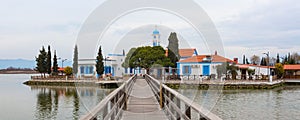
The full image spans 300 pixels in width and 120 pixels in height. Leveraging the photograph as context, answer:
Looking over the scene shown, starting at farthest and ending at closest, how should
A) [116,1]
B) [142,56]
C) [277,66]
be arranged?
[277,66], [142,56], [116,1]

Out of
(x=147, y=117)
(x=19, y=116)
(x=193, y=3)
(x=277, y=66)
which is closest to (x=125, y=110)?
(x=147, y=117)

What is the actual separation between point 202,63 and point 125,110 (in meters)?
29.3

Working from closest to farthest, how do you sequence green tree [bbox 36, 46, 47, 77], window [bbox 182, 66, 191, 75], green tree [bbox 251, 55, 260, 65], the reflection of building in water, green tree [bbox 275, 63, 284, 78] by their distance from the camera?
the reflection of building in water → window [bbox 182, 66, 191, 75] → green tree [bbox 275, 63, 284, 78] → green tree [bbox 36, 46, 47, 77] → green tree [bbox 251, 55, 260, 65]

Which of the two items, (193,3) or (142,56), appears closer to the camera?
(193,3)

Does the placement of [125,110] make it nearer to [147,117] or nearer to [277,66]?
[147,117]

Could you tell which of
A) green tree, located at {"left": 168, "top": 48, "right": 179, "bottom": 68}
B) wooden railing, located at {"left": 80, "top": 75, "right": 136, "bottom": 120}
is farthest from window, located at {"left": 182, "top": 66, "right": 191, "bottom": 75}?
wooden railing, located at {"left": 80, "top": 75, "right": 136, "bottom": 120}

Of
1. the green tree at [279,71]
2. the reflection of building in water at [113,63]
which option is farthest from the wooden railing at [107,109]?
the green tree at [279,71]

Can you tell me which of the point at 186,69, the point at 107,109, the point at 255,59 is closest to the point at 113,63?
the point at 107,109

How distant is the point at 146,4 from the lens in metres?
8.53

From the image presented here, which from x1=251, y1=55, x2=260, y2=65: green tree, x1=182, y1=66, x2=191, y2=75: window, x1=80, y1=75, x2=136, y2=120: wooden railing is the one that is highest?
x1=251, y1=55, x2=260, y2=65: green tree

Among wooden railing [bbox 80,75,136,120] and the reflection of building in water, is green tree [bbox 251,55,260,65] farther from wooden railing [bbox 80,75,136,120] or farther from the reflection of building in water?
wooden railing [bbox 80,75,136,120]

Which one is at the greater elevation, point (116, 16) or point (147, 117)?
point (116, 16)

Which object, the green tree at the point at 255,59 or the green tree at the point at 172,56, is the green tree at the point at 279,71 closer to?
the green tree at the point at 172,56

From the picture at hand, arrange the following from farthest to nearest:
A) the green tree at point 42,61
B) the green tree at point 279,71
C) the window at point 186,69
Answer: the green tree at point 42,61 → the green tree at point 279,71 → the window at point 186,69
